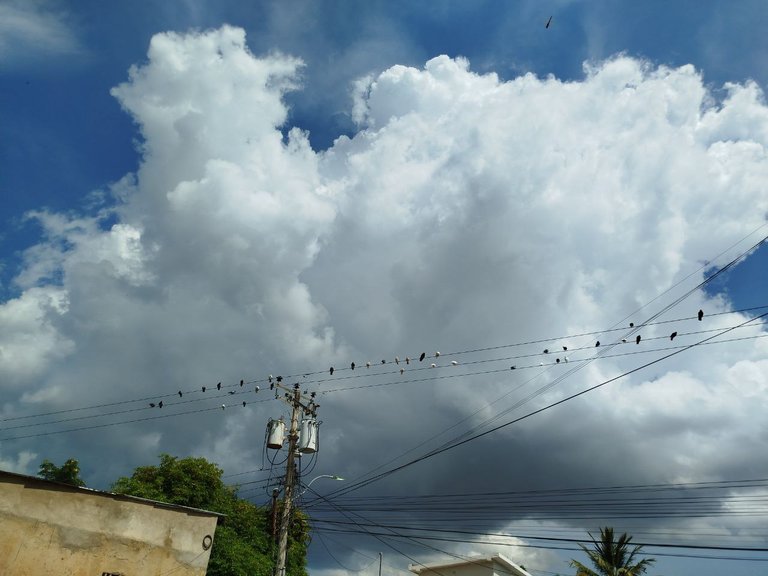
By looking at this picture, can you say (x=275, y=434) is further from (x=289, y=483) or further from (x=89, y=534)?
(x=89, y=534)

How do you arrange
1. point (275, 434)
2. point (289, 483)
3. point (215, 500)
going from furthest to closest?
point (215, 500), point (275, 434), point (289, 483)

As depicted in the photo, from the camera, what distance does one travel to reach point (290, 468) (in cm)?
2605

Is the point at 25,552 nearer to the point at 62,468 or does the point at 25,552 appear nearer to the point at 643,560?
the point at 62,468

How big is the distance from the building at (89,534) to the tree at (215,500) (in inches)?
506

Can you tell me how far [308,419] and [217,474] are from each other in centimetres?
1194

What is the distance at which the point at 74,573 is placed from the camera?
55.8ft

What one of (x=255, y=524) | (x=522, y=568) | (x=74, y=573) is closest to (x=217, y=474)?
(x=255, y=524)

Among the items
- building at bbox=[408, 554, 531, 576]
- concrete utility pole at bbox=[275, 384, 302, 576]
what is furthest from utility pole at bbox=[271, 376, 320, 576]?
building at bbox=[408, 554, 531, 576]

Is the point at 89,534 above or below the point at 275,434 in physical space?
below

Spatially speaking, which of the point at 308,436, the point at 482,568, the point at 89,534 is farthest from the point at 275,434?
the point at 482,568

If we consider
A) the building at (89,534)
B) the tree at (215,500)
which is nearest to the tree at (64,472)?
the tree at (215,500)

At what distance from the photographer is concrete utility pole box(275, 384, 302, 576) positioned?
23.4 metres

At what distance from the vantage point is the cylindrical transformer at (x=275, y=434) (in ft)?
89.7

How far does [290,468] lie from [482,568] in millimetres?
19292
